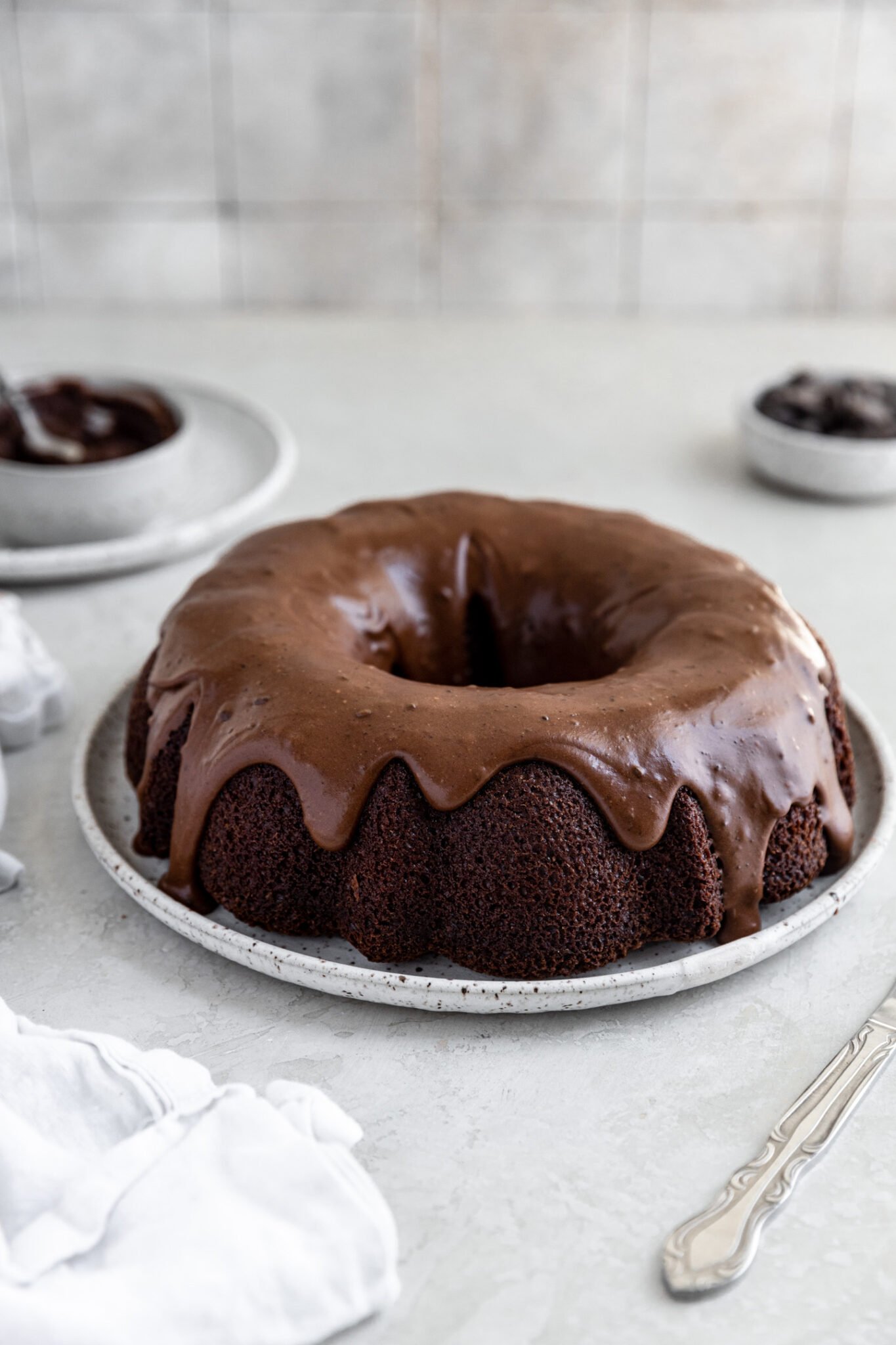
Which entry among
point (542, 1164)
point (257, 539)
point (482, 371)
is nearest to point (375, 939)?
point (542, 1164)

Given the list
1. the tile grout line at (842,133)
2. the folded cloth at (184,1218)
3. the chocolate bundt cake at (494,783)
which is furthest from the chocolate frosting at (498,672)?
the tile grout line at (842,133)

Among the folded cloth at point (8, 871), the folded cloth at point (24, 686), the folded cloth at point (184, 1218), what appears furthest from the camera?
the folded cloth at point (24, 686)

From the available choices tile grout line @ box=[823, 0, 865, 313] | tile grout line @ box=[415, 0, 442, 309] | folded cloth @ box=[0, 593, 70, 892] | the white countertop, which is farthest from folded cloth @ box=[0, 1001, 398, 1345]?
tile grout line @ box=[823, 0, 865, 313]

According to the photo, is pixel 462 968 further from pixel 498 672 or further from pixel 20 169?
pixel 20 169

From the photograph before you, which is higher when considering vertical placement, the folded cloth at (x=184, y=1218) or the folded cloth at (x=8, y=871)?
the folded cloth at (x=184, y=1218)

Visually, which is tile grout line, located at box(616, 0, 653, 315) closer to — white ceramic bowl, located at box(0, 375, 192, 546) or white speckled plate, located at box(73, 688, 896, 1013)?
white ceramic bowl, located at box(0, 375, 192, 546)

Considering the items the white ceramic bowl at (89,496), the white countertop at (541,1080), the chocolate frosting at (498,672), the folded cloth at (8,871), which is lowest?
the white countertop at (541,1080)

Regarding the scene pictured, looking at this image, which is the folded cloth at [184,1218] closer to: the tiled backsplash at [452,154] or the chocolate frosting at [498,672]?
the chocolate frosting at [498,672]

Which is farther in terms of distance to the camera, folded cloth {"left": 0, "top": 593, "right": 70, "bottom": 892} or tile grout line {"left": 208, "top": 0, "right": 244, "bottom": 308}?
tile grout line {"left": 208, "top": 0, "right": 244, "bottom": 308}
